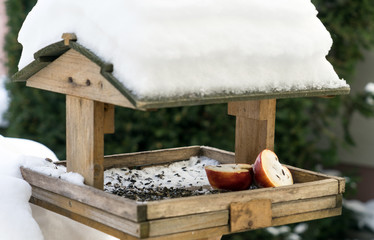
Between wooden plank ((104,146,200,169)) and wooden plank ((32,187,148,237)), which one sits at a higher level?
wooden plank ((104,146,200,169))

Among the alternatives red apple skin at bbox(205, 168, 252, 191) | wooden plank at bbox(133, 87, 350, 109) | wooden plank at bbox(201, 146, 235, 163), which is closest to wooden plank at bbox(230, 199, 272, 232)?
red apple skin at bbox(205, 168, 252, 191)

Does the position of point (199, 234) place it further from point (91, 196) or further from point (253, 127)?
point (253, 127)

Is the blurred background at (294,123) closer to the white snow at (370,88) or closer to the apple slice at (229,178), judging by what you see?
the white snow at (370,88)

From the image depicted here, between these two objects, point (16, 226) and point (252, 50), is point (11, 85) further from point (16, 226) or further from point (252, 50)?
point (252, 50)

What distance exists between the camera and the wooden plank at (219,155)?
1902mm

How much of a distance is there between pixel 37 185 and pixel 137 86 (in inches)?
18.2

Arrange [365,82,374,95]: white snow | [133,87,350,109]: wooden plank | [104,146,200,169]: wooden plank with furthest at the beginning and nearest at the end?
[365,82,374,95]: white snow
[104,146,200,169]: wooden plank
[133,87,350,109]: wooden plank

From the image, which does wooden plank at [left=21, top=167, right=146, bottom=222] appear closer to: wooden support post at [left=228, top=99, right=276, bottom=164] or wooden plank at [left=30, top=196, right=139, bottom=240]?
wooden plank at [left=30, top=196, right=139, bottom=240]

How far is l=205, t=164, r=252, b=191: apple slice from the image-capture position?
1.53 metres

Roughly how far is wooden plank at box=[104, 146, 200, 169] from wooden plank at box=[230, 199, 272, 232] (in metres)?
0.52

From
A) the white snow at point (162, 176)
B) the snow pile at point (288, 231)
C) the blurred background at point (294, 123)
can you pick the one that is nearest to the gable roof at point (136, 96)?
the white snow at point (162, 176)

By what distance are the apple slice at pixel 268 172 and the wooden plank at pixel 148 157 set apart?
40cm

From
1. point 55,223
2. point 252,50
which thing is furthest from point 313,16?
point 55,223

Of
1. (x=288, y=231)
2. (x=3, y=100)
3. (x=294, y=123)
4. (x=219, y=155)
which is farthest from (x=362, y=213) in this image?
(x=219, y=155)
